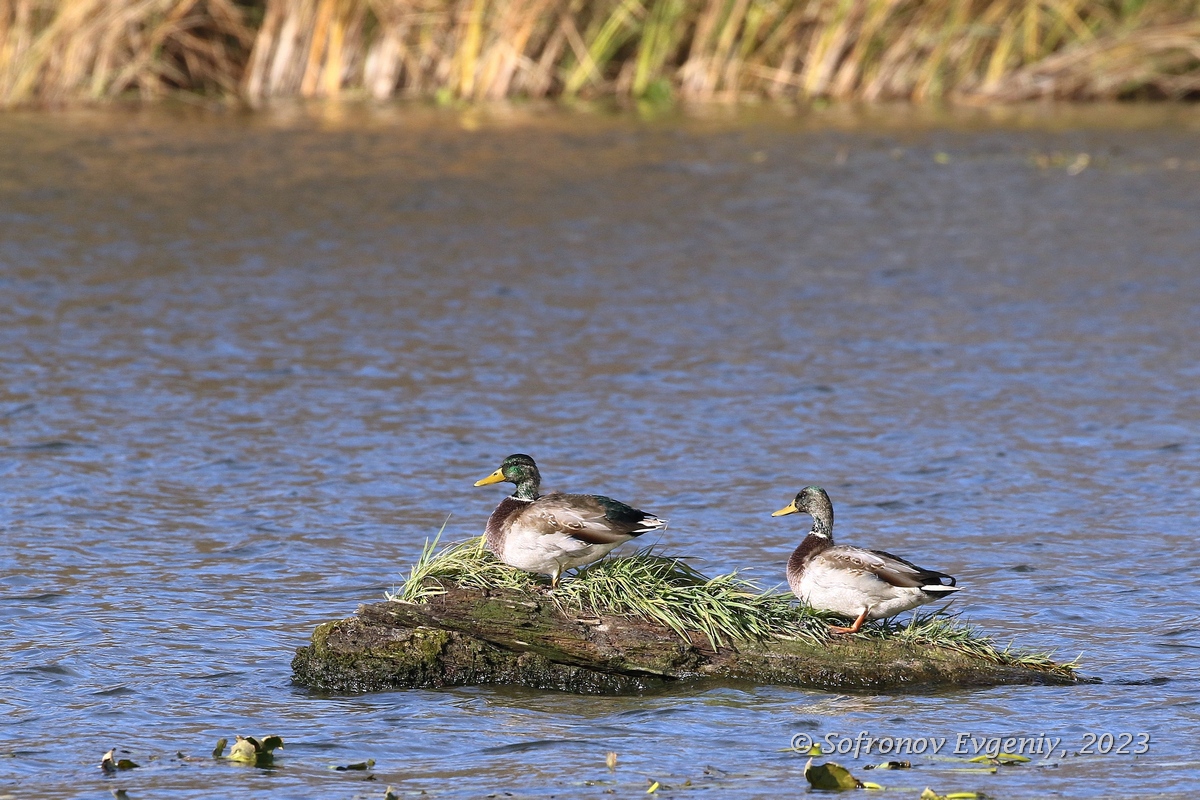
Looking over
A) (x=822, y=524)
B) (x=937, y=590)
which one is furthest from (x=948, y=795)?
(x=822, y=524)

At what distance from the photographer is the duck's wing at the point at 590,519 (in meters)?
7.57

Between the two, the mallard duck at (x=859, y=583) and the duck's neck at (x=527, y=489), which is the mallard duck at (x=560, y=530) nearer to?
the duck's neck at (x=527, y=489)

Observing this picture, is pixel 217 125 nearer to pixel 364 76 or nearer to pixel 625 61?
pixel 364 76

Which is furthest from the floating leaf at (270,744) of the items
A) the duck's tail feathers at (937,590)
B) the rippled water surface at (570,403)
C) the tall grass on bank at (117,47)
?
the tall grass on bank at (117,47)

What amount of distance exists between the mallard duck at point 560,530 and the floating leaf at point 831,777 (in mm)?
1604

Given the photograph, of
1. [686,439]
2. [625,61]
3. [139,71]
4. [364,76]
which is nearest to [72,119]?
[139,71]

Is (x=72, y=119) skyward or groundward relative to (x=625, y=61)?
groundward

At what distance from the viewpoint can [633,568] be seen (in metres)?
7.88

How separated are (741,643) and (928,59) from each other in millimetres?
19766

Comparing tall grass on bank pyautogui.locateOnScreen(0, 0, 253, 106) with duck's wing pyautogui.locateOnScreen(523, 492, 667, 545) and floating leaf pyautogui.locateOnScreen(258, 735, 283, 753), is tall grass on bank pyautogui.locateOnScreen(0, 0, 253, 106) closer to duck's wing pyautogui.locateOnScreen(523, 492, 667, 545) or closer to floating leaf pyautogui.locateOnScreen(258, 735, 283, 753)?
duck's wing pyautogui.locateOnScreen(523, 492, 667, 545)

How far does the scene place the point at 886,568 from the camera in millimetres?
7512

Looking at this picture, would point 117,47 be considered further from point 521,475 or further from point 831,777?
point 831,777

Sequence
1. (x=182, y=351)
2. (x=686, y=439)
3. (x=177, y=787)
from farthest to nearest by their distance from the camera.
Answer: (x=182, y=351), (x=686, y=439), (x=177, y=787)

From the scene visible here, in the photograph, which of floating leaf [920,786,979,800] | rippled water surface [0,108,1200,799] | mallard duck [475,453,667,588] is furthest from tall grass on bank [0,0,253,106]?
floating leaf [920,786,979,800]
